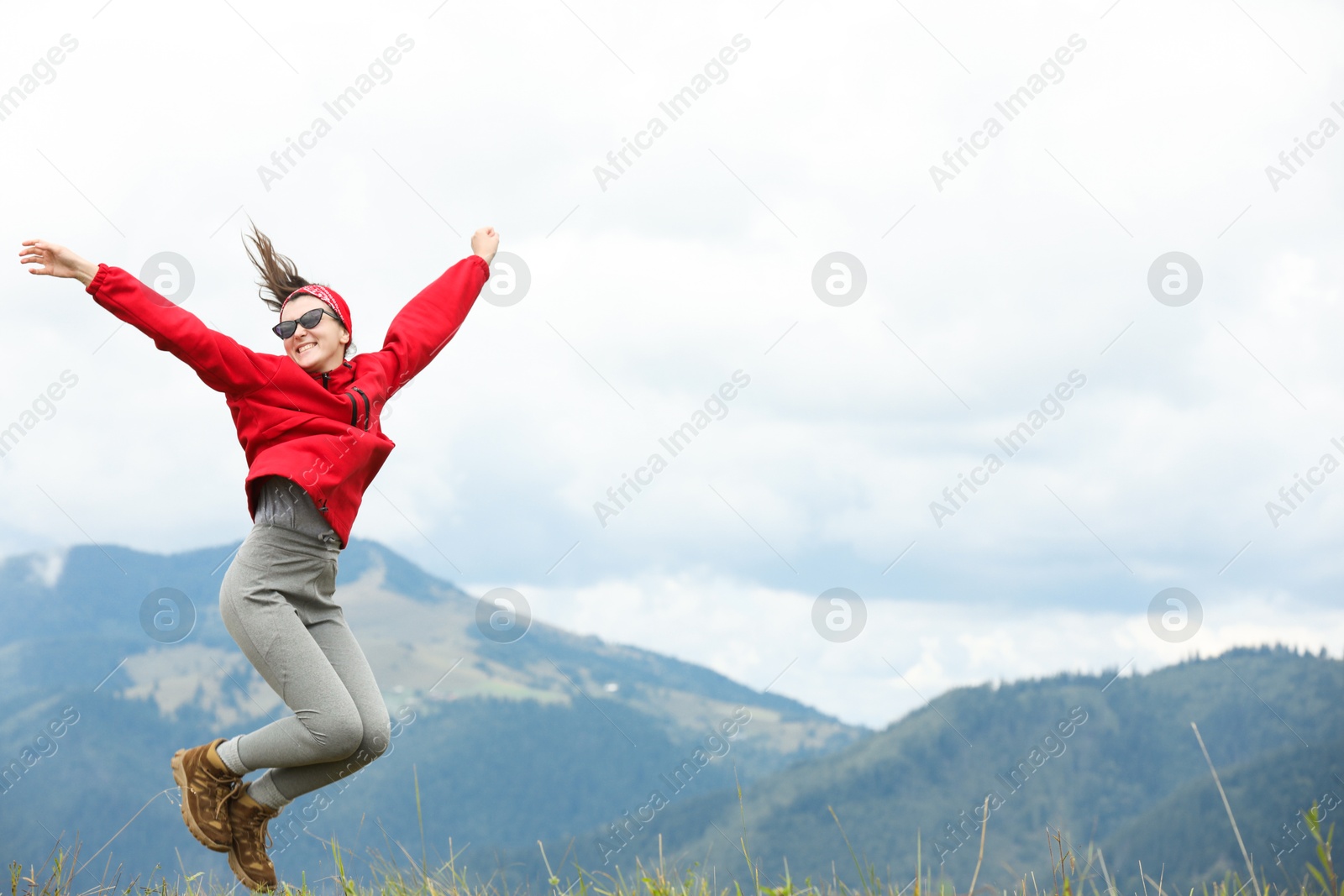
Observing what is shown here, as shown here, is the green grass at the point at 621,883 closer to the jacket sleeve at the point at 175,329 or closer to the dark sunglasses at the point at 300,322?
the jacket sleeve at the point at 175,329

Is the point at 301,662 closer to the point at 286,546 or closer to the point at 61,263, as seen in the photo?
the point at 286,546

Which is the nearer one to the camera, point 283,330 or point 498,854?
point 498,854

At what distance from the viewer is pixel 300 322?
5.61 m

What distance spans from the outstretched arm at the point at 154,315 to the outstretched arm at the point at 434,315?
0.92 meters

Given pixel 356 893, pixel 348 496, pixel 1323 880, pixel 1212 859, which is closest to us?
pixel 1323 880

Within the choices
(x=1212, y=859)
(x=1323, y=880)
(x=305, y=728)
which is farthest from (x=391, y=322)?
(x=1212, y=859)

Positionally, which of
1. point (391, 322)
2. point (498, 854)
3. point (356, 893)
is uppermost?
point (391, 322)

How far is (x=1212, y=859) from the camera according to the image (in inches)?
6196

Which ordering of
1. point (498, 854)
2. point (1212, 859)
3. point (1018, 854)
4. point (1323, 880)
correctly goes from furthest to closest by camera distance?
point (1018, 854)
point (1212, 859)
point (498, 854)
point (1323, 880)

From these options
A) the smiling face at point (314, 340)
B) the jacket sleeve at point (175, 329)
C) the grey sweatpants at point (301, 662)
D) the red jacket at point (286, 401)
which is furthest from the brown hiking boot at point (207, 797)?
the smiling face at point (314, 340)

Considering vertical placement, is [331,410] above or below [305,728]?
above

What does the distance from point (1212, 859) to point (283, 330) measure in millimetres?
181397

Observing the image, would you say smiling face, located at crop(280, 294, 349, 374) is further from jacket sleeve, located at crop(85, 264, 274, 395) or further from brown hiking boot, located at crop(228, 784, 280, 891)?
brown hiking boot, located at crop(228, 784, 280, 891)

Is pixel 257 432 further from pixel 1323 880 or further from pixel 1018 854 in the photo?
pixel 1018 854
